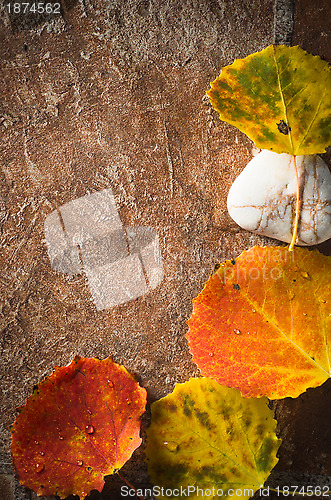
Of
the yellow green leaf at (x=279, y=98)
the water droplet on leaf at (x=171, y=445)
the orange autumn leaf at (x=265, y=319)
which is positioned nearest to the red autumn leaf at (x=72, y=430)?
the water droplet on leaf at (x=171, y=445)

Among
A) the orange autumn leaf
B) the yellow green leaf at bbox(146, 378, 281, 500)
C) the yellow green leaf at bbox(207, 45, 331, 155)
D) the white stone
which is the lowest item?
the yellow green leaf at bbox(146, 378, 281, 500)

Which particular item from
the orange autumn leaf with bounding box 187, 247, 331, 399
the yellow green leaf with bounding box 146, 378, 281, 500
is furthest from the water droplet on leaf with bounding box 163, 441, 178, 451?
the orange autumn leaf with bounding box 187, 247, 331, 399

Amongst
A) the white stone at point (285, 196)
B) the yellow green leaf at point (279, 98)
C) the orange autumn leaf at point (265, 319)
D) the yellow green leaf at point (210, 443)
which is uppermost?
the yellow green leaf at point (279, 98)

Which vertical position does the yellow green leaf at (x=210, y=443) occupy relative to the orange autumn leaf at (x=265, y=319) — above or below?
below

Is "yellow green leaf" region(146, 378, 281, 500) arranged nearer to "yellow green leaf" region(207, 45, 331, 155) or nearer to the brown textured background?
the brown textured background

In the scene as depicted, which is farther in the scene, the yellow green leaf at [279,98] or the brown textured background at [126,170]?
the brown textured background at [126,170]

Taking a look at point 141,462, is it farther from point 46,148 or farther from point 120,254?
point 46,148

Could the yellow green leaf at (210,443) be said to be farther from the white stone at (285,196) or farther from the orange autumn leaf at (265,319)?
the white stone at (285,196)
